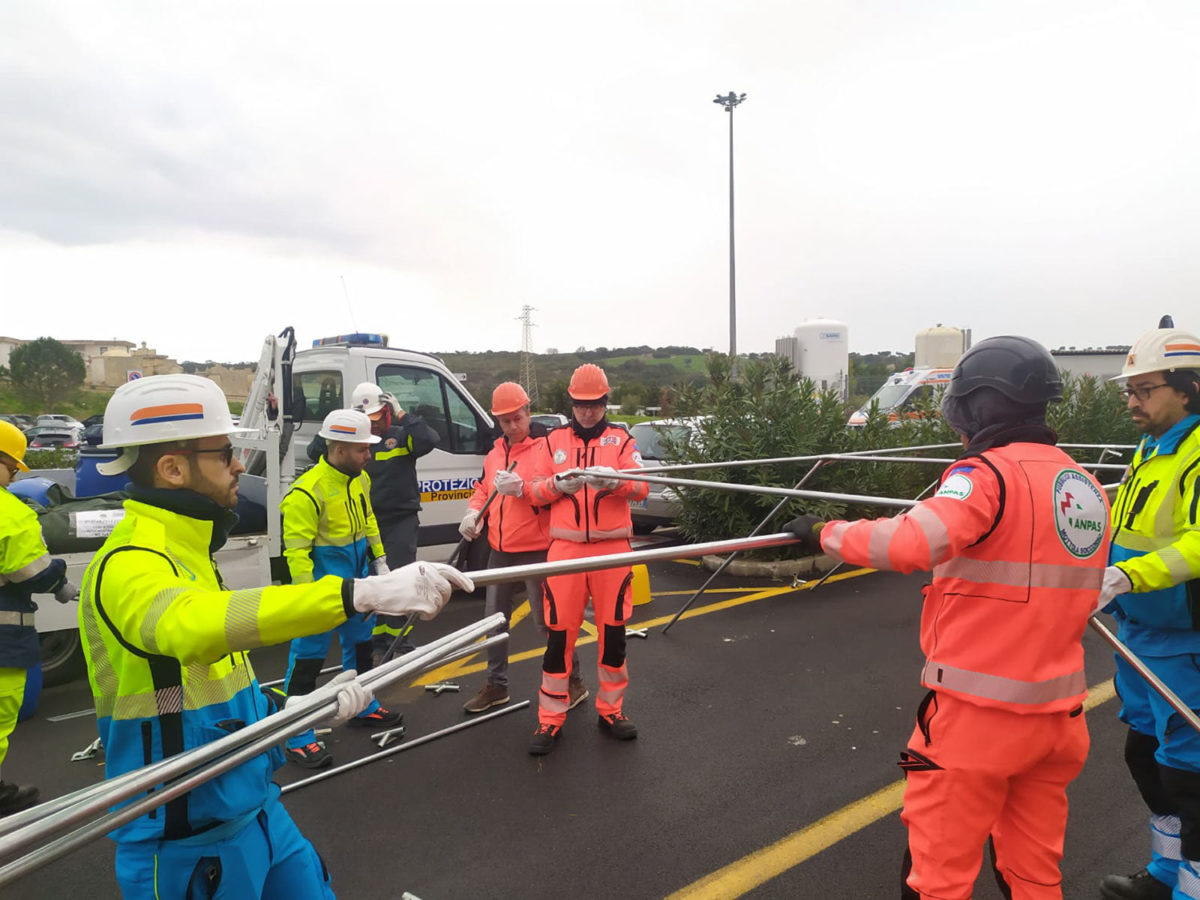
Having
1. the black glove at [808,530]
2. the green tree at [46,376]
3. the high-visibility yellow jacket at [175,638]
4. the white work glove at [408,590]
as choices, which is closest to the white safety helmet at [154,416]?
the high-visibility yellow jacket at [175,638]

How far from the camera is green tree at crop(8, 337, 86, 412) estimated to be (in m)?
38.8

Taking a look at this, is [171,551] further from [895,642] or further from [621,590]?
[895,642]

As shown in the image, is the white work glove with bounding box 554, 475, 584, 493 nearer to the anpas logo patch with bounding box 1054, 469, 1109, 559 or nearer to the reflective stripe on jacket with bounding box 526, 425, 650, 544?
the reflective stripe on jacket with bounding box 526, 425, 650, 544

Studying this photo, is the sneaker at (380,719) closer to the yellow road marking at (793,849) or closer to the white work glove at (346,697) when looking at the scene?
the yellow road marking at (793,849)

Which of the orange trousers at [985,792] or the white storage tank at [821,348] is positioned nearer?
the orange trousers at [985,792]

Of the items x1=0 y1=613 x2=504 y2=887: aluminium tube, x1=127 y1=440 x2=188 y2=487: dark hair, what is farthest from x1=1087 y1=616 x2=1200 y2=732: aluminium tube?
x1=127 y1=440 x2=188 y2=487: dark hair

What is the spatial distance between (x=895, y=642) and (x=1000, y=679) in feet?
13.1

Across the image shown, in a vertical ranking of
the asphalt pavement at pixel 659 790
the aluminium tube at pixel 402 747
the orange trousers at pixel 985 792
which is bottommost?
the asphalt pavement at pixel 659 790

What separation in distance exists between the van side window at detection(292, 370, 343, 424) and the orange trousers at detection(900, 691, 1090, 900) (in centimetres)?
592

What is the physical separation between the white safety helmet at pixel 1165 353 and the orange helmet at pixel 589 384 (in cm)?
262

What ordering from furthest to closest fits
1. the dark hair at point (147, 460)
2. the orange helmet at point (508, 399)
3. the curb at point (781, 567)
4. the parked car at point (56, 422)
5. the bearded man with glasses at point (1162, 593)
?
the parked car at point (56, 422) < the curb at point (781, 567) < the orange helmet at point (508, 399) < the bearded man with glasses at point (1162, 593) < the dark hair at point (147, 460)

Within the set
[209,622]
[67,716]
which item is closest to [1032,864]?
[209,622]

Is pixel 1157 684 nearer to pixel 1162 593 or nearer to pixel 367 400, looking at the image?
pixel 1162 593

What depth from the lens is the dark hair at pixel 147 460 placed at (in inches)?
76.0
